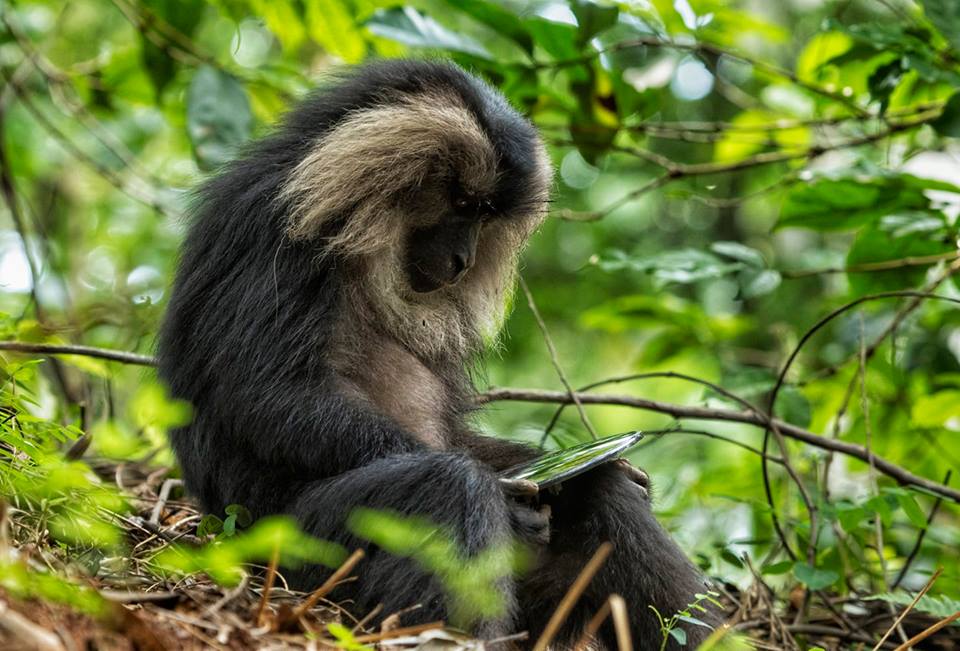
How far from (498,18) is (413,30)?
17.4 inches

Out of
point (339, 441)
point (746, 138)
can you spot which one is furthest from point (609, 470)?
point (746, 138)

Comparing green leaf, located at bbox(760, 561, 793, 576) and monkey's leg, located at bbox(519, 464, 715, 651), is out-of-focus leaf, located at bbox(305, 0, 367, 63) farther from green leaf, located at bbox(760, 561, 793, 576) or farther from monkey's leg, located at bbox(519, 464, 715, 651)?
green leaf, located at bbox(760, 561, 793, 576)

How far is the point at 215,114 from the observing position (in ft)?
18.6

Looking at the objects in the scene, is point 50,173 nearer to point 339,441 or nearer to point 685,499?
point 685,499

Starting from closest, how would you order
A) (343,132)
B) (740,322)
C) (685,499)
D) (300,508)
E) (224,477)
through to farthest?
(300,508) → (224,477) → (343,132) → (685,499) → (740,322)

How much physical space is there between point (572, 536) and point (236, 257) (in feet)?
5.21

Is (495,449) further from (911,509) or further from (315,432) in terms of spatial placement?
(911,509)

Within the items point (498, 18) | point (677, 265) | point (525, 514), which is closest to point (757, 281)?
point (677, 265)

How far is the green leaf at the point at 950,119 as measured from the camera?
490cm

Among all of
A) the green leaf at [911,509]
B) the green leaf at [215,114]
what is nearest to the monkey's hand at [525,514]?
the green leaf at [911,509]

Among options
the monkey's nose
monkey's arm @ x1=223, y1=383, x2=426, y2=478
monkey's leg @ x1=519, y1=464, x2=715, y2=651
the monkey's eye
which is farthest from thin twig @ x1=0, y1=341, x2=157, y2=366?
monkey's leg @ x1=519, y1=464, x2=715, y2=651

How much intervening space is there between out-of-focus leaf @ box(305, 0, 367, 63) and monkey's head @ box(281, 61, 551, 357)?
1266mm

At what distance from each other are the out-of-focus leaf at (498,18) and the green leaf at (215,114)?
4.35 feet

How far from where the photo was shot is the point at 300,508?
3.58 metres
